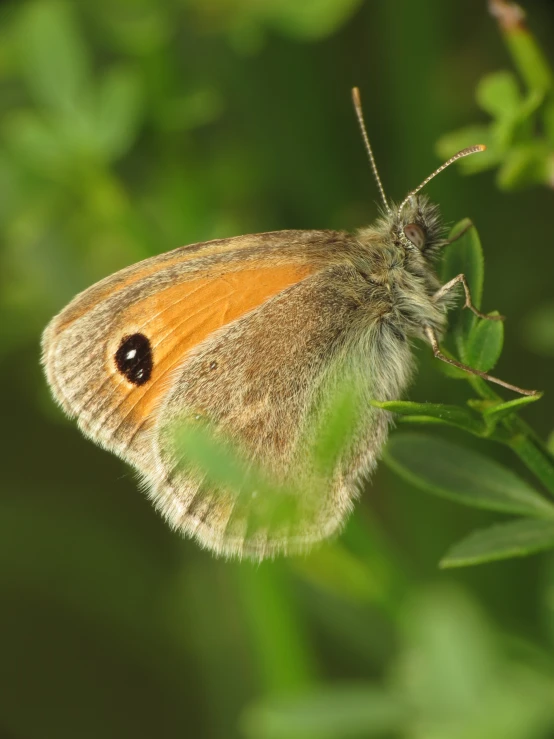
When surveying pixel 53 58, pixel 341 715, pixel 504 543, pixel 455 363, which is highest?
pixel 53 58

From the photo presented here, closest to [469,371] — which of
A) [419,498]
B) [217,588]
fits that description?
[419,498]

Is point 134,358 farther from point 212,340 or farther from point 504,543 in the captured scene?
point 504,543

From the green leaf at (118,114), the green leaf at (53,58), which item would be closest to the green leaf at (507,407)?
the green leaf at (118,114)

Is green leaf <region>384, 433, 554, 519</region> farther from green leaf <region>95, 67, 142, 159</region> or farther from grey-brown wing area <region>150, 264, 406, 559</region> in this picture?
green leaf <region>95, 67, 142, 159</region>

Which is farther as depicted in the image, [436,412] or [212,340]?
[212,340]

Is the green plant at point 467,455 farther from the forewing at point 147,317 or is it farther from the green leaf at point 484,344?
the forewing at point 147,317

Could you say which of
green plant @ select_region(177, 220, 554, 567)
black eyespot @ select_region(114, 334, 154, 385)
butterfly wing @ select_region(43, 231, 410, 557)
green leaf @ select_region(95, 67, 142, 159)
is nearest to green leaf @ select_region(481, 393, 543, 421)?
green plant @ select_region(177, 220, 554, 567)

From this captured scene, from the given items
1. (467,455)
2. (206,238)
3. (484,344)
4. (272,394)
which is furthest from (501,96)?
(206,238)
